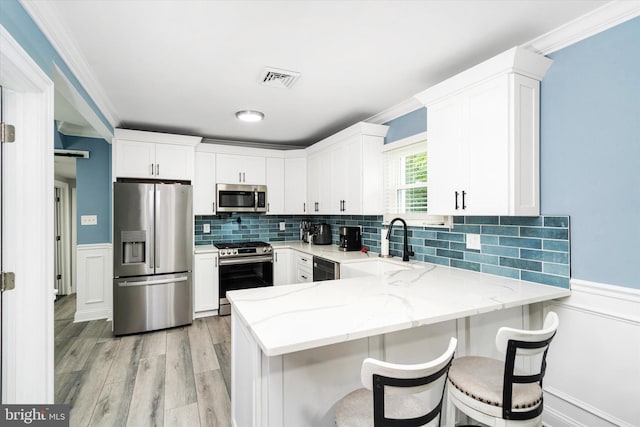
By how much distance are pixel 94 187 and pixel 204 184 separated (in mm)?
1347

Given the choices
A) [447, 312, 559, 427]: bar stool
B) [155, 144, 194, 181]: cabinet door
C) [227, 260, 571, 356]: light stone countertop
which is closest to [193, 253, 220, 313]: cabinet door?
[155, 144, 194, 181]: cabinet door

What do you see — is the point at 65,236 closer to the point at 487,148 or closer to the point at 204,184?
the point at 204,184

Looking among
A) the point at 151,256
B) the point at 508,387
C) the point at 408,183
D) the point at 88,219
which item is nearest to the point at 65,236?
the point at 88,219

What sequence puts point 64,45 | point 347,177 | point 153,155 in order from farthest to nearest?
point 153,155 → point 347,177 → point 64,45

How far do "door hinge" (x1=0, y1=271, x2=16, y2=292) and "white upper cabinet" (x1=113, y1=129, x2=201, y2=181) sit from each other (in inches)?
90.7

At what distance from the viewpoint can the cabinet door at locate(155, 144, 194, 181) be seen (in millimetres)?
3711

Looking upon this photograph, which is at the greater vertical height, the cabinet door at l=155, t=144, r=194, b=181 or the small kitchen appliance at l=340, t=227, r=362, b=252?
the cabinet door at l=155, t=144, r=194, b=181

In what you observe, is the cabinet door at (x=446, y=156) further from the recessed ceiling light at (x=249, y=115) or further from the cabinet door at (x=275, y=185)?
the cabinet door at (x=275, y=185)

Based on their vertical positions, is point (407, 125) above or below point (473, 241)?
above

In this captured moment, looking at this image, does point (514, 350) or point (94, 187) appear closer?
point (514, 350)

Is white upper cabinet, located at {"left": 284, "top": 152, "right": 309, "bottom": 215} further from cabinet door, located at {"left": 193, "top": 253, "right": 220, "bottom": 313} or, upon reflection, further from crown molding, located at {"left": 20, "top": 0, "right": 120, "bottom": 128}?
crown molding, located at {"left": 20, "top": 0, "right": 120, "bottom": 128}

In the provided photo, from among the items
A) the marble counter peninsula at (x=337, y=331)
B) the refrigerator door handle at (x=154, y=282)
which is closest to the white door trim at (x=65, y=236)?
the refrigerator door handle at (x=154, y=282)

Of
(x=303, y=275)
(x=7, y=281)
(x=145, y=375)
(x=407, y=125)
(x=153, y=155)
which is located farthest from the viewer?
(x=303, y=275)

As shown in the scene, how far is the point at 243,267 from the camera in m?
4.08
